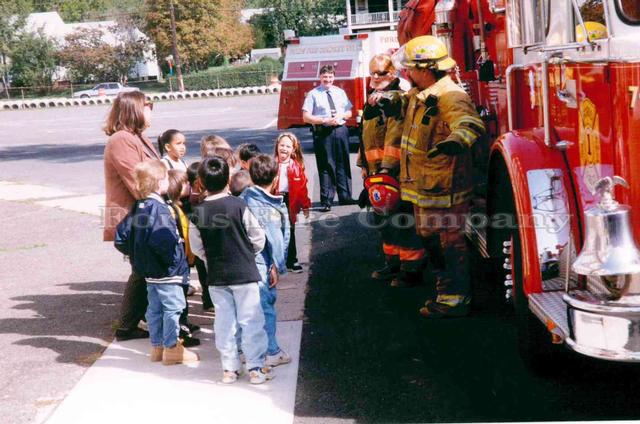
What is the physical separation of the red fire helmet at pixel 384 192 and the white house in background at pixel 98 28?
6054cm

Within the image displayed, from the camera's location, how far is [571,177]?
425 cm

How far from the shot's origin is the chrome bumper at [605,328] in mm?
3465

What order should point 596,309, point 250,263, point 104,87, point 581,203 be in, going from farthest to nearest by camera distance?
point 104,87 < point 250,263 < point 581,203 < point 596,309

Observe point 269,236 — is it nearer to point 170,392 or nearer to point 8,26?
point 170,392

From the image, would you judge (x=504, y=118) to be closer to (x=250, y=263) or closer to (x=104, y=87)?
(x=250, y=263)

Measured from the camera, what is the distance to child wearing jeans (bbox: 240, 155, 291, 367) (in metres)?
5.30

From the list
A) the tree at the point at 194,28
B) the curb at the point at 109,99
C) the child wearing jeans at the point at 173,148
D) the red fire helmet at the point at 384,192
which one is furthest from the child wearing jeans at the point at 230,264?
the tree at the point at 194,28

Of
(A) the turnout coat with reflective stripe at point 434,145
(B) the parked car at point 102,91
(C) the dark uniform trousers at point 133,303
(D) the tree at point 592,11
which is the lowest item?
(C) the dark uniform trousers at point 133,303

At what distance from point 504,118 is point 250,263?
6.76ft

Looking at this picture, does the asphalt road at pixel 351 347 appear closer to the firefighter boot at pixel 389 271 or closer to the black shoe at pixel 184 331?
the firefighter boot at pixel 389 271

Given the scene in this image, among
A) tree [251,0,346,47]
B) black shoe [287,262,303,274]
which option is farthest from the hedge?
black shoe [287,262,303,274]

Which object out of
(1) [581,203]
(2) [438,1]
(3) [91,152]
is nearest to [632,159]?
(1) [581,203]

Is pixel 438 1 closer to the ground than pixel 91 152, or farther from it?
farther from it

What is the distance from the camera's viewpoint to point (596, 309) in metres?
3.53
